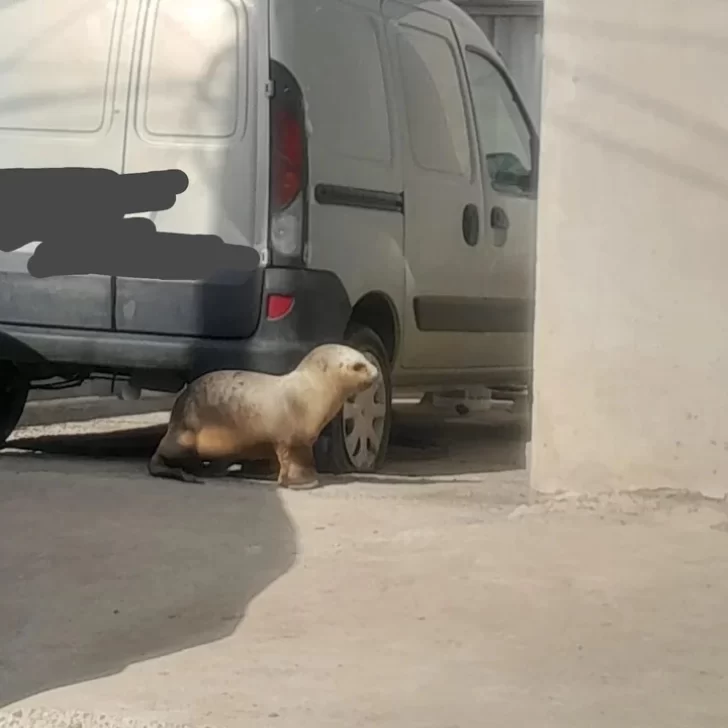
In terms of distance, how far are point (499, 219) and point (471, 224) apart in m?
0.33

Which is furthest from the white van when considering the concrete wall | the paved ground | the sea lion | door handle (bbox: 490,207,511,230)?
the concrete wall

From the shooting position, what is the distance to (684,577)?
4.41 meters

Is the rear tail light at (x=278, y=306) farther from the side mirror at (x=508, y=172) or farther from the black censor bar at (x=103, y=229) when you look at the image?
the side mirror at (x=508, y=172)

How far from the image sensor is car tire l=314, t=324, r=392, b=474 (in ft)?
20.9

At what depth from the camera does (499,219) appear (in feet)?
24.7

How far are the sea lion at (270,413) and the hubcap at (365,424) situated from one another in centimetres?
46

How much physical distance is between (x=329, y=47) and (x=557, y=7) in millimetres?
1074

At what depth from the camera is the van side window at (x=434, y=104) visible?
678 centimetres

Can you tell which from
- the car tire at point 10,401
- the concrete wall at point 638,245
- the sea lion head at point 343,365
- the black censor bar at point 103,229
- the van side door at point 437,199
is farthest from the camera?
→ the car tire at point 10,401

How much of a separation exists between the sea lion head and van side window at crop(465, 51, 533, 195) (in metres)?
1.88

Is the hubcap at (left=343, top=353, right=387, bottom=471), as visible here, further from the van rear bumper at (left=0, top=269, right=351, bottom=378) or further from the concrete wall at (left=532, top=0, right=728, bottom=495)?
the concrete wall at (left=532, top=0, right=728, bottom=495)

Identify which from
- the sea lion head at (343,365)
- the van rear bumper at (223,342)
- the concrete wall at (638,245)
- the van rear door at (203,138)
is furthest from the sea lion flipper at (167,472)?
the concrete wall at (638,245)

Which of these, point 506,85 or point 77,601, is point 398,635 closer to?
point 77,601

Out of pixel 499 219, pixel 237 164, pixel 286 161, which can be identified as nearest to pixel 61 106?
pixel 237 164
